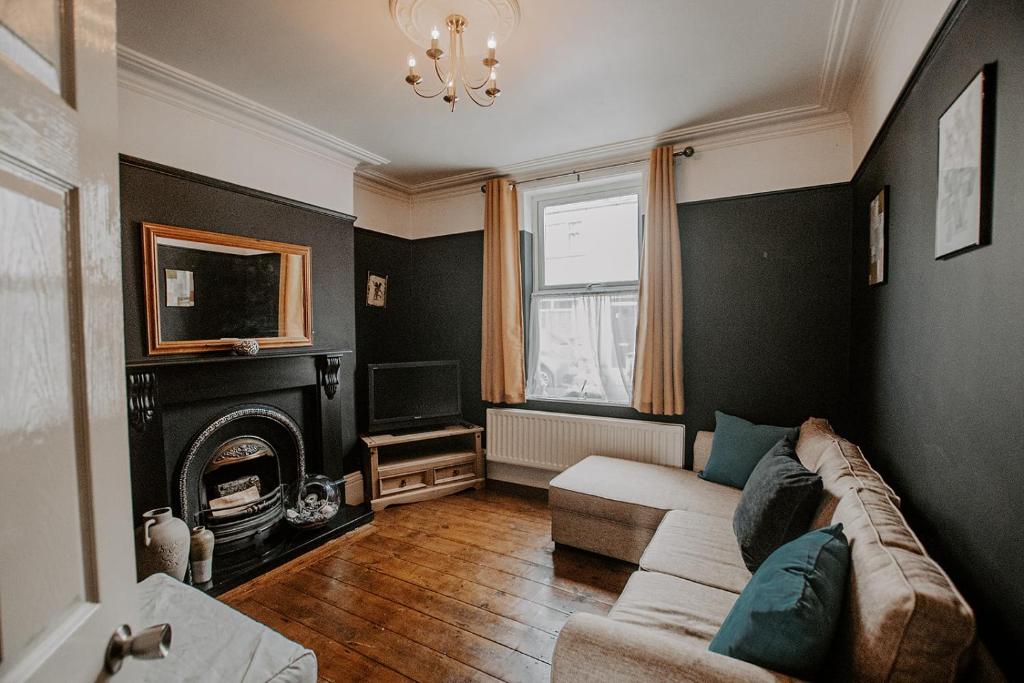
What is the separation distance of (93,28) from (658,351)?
3.17 metres

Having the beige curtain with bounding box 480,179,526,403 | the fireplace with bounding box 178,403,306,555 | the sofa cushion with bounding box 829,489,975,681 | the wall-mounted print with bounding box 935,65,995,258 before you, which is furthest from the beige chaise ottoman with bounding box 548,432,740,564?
the fireplace with bounding box 178,403,306,555

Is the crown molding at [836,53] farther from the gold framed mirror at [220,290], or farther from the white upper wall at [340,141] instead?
the gold framed mirror at [220,290]

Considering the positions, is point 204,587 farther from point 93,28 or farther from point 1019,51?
point 1019,51

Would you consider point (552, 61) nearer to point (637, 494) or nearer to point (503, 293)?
point (503, 293)

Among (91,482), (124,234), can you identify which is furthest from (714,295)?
(124,234)

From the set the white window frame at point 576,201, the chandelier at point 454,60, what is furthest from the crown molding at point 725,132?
the chandelier at point 454,60

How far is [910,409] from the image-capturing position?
169 centimetres

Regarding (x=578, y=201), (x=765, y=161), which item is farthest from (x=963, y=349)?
(x=578, y=201)

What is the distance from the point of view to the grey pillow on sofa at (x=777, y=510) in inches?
68.0

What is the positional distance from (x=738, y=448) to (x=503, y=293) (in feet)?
6.95

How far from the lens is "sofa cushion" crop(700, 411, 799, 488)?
2.73 metres

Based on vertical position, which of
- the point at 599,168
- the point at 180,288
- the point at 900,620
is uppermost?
the point at 599,168

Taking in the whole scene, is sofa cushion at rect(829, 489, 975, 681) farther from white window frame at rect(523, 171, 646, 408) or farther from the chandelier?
white window frame at rect(523, 171, 646, 408)

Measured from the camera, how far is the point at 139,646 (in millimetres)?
662
